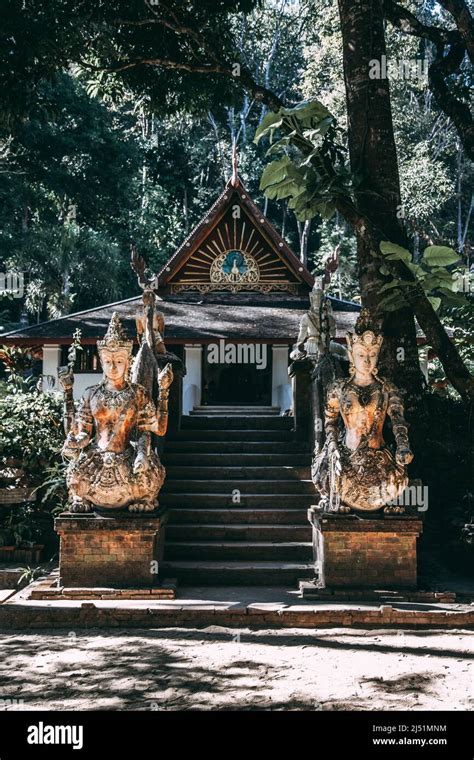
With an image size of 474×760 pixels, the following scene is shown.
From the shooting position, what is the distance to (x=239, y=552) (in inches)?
328

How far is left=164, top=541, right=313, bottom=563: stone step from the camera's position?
8.31 m

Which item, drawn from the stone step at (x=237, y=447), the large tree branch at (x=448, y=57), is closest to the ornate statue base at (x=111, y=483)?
the stone step at (x=237, y=447)

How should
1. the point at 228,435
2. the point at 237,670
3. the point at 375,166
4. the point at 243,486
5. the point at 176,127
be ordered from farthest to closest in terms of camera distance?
the point at 176,127 < the point at 228,435 < the point at 375,166 < the point at 243,486 < the point at 237,670

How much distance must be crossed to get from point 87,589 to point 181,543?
148 centimetres

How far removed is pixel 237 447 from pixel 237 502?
3.67 ft

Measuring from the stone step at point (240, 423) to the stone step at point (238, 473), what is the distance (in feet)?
3.81

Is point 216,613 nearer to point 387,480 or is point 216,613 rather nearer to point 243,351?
point 387,480

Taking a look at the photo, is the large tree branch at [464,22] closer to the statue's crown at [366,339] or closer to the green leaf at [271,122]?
the green leaf at [271,122]

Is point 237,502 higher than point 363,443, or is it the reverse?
point 363,443

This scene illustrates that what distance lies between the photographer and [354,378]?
25.2 ft

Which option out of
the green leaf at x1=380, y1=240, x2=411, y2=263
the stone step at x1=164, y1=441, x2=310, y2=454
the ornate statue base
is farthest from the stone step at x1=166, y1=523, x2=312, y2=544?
the green leaf at x1=380, y1=240, x2=411, y2=263

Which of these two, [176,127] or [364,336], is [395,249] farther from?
[176,127]

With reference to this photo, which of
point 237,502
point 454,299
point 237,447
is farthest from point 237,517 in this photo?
point 454,299
